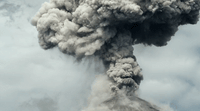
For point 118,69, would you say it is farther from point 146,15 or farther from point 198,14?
point 198,14

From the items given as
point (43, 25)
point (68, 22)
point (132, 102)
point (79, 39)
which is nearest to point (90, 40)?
point (79, 39)

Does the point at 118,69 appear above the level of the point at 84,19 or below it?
below

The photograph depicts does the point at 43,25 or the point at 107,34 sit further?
the point at 43,25

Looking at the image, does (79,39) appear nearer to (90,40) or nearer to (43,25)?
(90,40)

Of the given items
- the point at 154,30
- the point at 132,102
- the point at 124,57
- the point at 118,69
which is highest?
the point at 154,30

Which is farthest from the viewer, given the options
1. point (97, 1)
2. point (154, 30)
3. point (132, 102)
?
point (154, 30)

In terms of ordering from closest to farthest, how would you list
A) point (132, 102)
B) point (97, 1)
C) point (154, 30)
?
point (97, 1) < point (132, 102) < point (154, 30)
